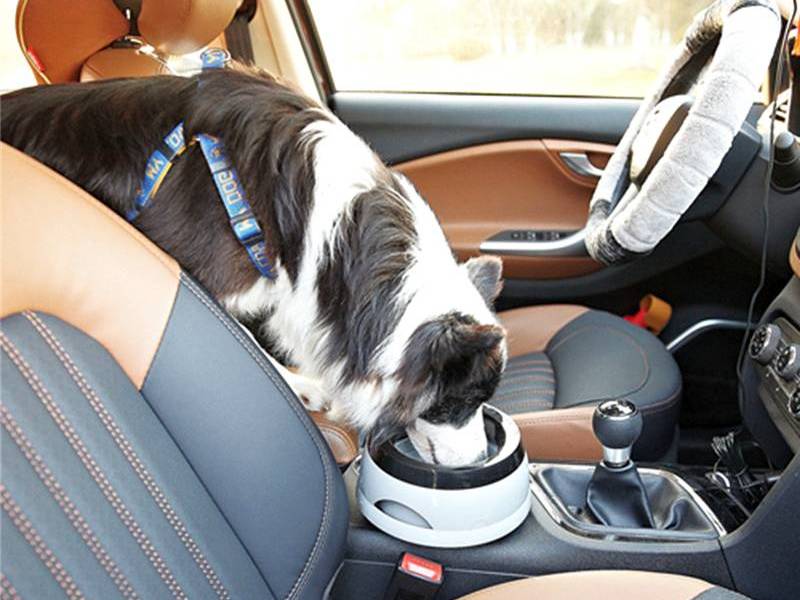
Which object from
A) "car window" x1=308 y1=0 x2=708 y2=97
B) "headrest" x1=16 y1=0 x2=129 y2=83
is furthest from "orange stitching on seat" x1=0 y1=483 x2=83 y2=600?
"car window" x1=308 y1=0 x2=708 y2=97

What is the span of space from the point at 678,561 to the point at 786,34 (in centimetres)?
99

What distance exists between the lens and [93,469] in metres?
0.90

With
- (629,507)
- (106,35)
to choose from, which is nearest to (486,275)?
(629,507)

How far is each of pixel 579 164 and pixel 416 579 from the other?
1.78 meters

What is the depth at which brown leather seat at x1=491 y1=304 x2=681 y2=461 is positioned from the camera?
1.76 m

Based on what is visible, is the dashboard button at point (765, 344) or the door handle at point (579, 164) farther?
the door handle at point (579, 164)

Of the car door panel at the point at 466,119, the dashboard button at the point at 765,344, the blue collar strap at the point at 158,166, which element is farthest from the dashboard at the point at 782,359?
the car door panel at the point at 466,119

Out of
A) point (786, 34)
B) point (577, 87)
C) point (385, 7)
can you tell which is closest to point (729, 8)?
point (786, 34)

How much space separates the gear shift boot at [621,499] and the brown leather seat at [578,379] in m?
Result: 0.27

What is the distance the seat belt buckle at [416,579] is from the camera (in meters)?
1.32

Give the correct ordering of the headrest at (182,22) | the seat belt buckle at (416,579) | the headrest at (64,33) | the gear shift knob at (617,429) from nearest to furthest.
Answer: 1. the seat belt buckle at (416,579)
2. the gear shift knob at (617,429)
3. the headrest at (182,22)
4. the headrest at (64,33)

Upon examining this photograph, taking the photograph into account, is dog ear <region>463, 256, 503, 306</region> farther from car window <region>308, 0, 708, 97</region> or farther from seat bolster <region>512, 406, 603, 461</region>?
car window <region>308, 0, 708, 97</region>

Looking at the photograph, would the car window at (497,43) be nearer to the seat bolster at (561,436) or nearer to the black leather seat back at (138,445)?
the seat bolster at (561,436)

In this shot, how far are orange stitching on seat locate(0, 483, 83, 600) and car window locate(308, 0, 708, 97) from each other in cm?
245
